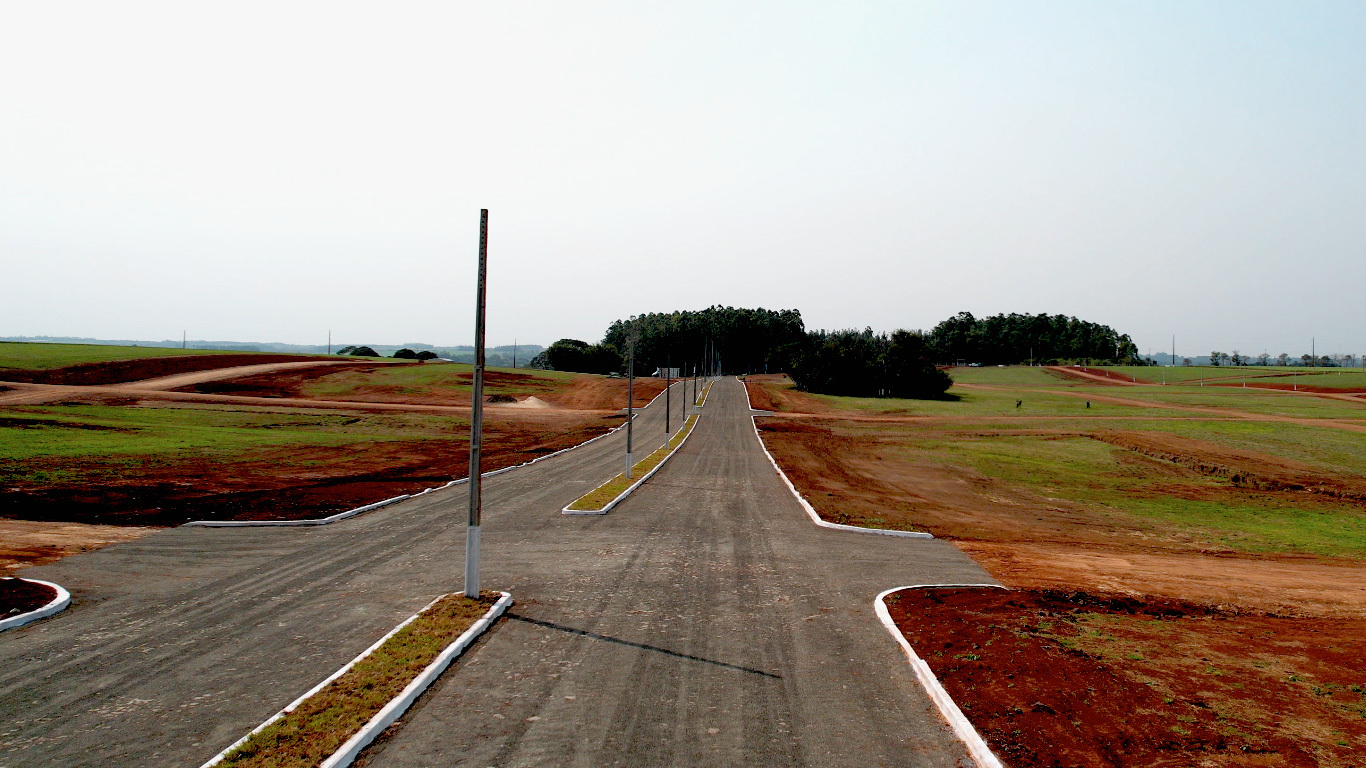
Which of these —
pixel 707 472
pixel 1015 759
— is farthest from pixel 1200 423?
pixel 1015 759

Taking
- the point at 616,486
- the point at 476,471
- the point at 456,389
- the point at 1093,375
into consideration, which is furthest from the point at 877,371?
the point at 476,471

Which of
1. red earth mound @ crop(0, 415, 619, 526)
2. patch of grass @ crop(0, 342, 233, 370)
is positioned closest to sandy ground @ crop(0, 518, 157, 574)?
red earth mound @ crop(0, 415, 619, 526)

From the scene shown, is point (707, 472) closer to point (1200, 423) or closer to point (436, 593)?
→ point (436, 593)

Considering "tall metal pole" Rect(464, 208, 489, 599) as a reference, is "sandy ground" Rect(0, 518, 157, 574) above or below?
below

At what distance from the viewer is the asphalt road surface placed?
868cm

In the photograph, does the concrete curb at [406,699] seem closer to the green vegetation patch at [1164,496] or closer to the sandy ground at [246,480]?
the sandy ground at [246,480]

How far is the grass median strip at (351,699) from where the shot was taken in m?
8.05

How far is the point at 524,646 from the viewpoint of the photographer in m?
11.8

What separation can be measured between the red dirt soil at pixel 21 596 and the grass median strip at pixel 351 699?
679 cm

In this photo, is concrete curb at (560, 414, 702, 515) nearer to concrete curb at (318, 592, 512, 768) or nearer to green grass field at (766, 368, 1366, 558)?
concrete curb at (318, 592, 512, 768)

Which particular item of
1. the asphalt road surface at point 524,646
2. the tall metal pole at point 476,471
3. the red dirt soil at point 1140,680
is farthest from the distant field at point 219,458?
the red dirt soil at point 1140,680

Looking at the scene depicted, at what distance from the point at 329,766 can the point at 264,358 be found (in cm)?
10243

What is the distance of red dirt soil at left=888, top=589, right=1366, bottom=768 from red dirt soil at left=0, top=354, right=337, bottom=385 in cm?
8481

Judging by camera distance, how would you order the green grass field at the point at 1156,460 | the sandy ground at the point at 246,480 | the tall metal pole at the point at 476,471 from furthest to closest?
1. the green grass field at the point at 1156,460
2. the sandy ground at the point at 246,480
3. the tall metal pole at the point at 476,471
